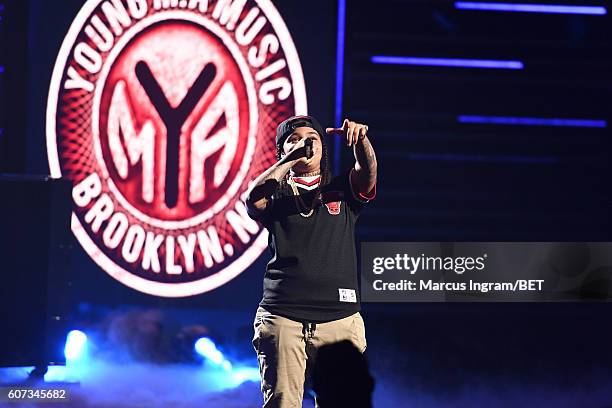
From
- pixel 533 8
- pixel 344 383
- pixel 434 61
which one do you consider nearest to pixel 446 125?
pixel 434 61

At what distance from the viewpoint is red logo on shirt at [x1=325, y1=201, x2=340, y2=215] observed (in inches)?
162

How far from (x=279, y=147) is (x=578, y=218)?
3680mm

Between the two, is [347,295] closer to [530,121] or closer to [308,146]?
[308,146]

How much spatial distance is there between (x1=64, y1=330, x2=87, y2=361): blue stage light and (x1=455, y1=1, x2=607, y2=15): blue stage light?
3.97 m

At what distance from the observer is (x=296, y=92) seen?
7008 mm

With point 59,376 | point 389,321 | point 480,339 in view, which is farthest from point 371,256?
point 59,376

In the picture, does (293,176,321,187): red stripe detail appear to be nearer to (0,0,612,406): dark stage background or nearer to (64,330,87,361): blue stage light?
(0,0,612,406): dark stage background

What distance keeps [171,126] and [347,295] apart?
340cm

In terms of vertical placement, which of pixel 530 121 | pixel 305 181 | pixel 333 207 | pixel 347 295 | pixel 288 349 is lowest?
pixel 288 349

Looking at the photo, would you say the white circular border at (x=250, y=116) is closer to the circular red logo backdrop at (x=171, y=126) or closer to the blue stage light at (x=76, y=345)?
the circular red logo backdrop at (x=171, y=126)

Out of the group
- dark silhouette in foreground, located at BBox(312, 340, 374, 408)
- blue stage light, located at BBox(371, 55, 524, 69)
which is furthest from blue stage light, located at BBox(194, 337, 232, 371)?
dark silhouette in foreground, located at BBox(312, 340, 374, 408)

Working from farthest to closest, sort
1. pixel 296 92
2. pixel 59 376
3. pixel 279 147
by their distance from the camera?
pixel 296 92 < pixel 59 376 < pixel 279 147

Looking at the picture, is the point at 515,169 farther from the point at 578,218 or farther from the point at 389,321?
the point at 389,321

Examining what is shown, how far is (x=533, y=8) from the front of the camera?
707 cm
